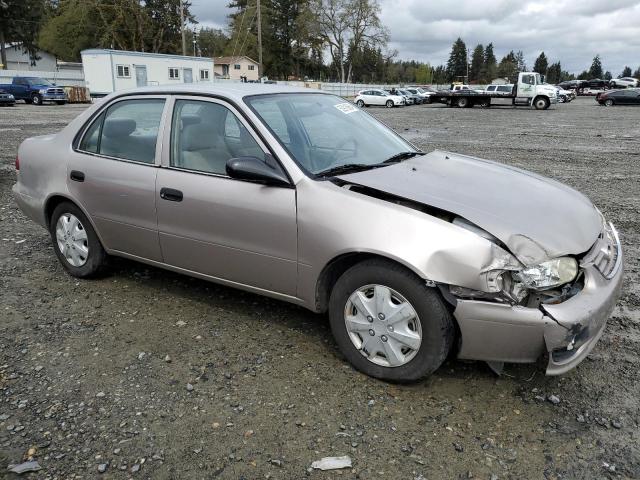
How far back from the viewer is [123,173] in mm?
3969

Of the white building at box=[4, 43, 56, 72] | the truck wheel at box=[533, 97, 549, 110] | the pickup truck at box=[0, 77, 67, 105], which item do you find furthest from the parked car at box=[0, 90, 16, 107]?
the white building at box=[4, 43, 56, 72]

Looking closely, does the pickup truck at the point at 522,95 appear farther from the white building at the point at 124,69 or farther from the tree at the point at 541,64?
the tree at the point at 541,64

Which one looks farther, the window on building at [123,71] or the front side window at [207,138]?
the window on building at [123,71]

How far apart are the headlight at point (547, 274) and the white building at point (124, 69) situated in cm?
3653

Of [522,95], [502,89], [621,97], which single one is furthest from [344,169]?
[621,97]

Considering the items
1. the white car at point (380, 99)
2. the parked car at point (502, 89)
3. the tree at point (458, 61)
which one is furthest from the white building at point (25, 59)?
the tree at point (458, 61)

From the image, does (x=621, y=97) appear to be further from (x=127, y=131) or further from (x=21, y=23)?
(x=21, y=23)

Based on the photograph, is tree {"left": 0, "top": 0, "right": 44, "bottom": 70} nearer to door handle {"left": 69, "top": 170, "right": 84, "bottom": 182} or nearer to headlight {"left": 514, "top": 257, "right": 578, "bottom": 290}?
door handle {"left": 69, "top": 170, "right": 84, "bottom": 182}

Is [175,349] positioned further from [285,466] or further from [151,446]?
[285,466]

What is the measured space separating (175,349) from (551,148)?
13140mm

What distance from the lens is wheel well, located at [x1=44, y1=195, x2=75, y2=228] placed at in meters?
4.47

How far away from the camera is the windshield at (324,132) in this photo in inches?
136

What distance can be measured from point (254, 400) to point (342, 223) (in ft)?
3.59

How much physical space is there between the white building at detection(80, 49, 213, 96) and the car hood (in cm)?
3551
